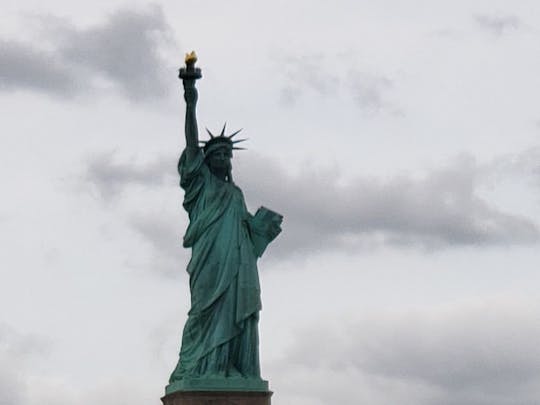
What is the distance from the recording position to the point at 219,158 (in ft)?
171

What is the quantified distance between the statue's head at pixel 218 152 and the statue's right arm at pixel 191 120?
37 centimetres

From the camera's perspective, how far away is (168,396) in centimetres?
5103

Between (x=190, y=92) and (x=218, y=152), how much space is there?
1605mm

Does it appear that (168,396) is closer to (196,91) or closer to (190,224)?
(190,224)

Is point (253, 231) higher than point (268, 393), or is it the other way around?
point (253, 231)

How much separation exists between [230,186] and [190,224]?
53.1 inches

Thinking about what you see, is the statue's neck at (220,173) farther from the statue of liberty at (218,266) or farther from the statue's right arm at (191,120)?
the statue's right arm at (191,120)

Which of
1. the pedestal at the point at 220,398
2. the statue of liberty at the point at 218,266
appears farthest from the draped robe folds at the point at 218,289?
the pedestal at the point at 220,398

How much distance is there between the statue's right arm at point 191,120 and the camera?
51719mm

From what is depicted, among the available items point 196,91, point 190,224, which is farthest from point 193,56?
point 190,224

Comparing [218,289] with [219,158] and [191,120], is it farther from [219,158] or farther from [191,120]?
[191,120]

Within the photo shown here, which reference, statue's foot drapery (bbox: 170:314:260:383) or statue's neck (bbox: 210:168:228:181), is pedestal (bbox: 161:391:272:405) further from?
statue's neck (bbox: 210:168:228:181)

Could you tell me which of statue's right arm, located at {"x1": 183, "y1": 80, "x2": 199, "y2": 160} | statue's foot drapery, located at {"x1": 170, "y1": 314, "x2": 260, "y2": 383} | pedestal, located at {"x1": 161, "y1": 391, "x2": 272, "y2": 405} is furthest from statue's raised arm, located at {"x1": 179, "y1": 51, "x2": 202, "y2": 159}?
pedestal, located at {"x1": 161, "y1": 391, "x2": 272, "y2": 405}

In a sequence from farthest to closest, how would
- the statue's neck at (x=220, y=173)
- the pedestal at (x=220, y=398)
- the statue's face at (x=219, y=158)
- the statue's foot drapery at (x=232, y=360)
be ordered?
the statue's neck at (x=220, y=173) < the statue's face at (x=219, y=158) < the statue's foot drapery at (x=232, y=360) < the pedestal at (x=220, y=398)
